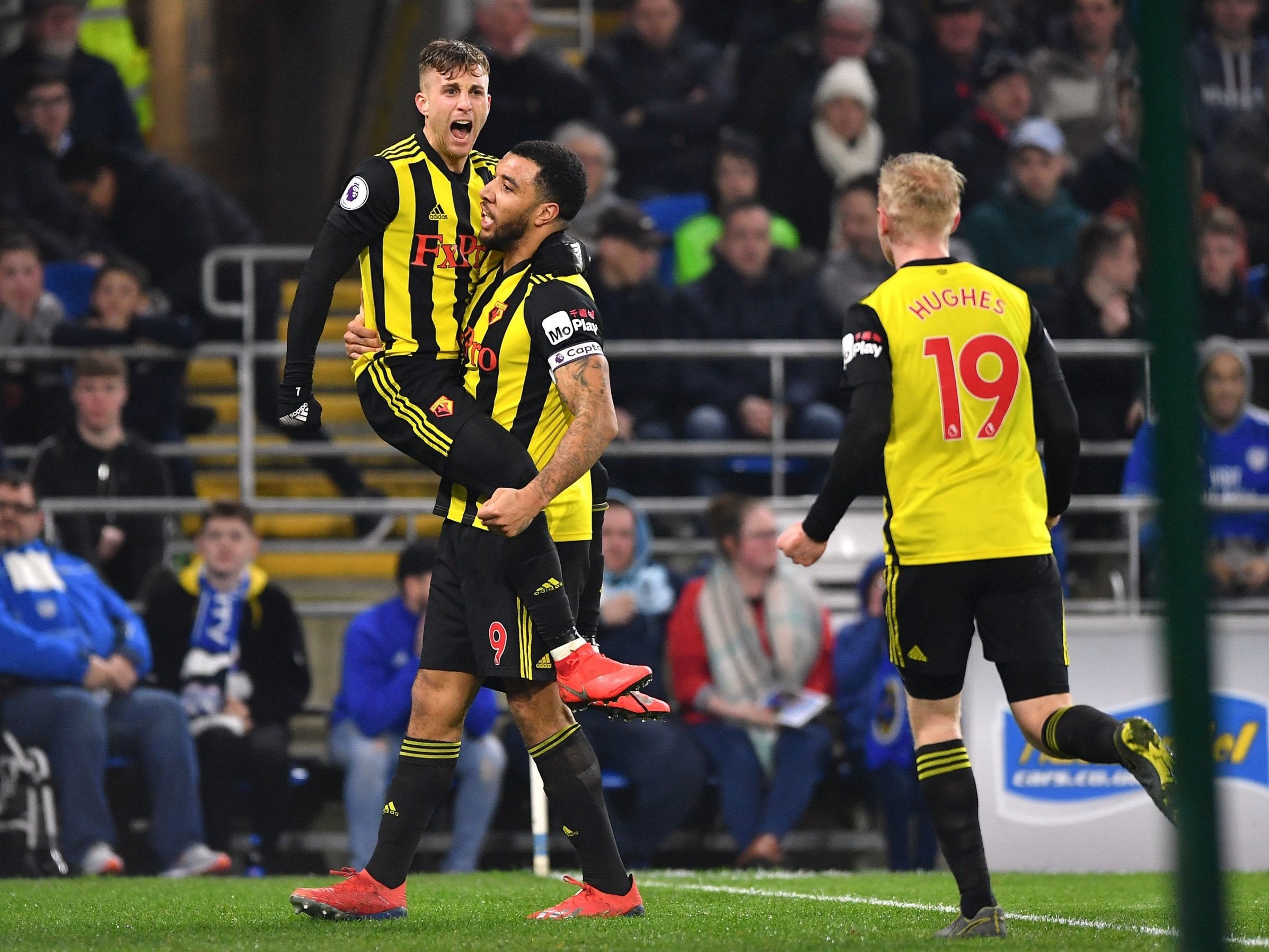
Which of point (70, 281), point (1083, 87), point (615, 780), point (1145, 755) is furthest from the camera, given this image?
point (1083, 87)

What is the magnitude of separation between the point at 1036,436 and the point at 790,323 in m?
6.81

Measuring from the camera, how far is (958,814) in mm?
4738

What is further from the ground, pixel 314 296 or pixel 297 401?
pixel 314 296

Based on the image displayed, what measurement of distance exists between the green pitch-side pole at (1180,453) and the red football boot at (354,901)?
9.47ft

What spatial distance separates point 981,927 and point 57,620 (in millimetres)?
5925

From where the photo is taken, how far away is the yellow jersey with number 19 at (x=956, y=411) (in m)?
4.78

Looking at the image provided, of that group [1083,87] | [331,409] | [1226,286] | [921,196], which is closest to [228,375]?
[331,409]

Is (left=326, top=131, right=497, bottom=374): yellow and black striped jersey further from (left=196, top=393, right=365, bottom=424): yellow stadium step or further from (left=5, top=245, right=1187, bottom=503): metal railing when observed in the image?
(left=196, top=393, right=365, bottom=424): yellow stadium step

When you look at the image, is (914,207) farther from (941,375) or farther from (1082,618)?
(1082,618)

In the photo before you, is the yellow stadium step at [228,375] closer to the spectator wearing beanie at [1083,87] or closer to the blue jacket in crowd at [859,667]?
the blue jacket in crowd at [859,667]

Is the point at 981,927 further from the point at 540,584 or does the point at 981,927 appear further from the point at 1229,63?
the point at 1229,63

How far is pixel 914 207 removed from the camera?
4.88 meters

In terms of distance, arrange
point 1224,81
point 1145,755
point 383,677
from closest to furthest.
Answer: point 1145,755 → point 383,677 → point 1224,81

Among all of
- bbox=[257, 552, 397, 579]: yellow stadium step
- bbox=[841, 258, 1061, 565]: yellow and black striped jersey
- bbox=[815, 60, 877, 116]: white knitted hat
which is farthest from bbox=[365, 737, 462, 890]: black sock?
bbox=[815, 60, 877, 116]: white knitted hat
